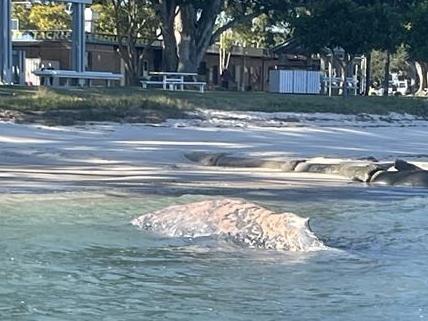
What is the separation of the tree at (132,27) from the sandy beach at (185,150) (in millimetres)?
21592

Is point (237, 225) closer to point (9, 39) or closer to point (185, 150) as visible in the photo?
point (185, 150)

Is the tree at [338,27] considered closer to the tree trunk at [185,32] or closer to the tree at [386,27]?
the tree at [386,27]

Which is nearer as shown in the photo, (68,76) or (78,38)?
(68,76)

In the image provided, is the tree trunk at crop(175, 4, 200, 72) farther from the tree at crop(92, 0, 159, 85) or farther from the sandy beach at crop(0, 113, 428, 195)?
the sandy beach at crop(0, 113, 428, 195)

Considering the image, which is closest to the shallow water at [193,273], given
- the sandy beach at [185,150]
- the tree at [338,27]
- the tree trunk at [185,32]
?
the sandy beach at [185,150]

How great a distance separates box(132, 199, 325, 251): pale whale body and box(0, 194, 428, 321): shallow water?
0.30 meters

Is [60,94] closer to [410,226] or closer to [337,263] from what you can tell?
[410,226]

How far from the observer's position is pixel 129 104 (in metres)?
29.0

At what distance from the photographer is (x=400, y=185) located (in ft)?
61.3

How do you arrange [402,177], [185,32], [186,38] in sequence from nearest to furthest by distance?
[402,177]
[186,38]
[185,32]

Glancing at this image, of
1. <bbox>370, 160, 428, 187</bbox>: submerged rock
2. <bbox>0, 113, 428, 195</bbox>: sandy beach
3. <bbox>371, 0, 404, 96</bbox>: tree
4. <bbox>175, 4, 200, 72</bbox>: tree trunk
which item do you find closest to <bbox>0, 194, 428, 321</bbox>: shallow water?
<bbox>0, 113, 428, 195</bbox>: sandy beach

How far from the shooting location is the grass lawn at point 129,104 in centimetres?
2636

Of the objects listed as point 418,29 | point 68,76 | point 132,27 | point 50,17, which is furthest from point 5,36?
point 50,17

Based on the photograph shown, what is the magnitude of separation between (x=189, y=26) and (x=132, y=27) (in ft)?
31.2
